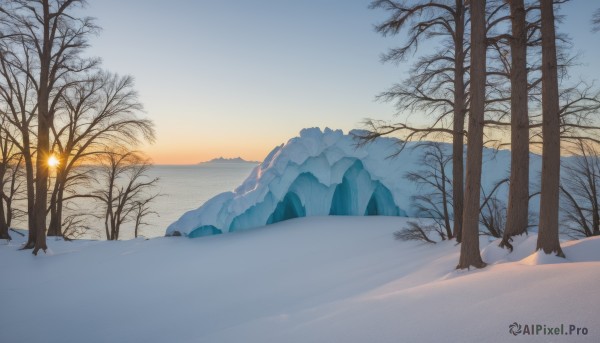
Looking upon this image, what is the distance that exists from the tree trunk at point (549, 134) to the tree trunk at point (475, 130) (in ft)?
3.20

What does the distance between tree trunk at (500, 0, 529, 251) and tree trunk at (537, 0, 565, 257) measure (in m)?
0.94

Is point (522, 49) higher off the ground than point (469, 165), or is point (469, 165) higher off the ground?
point (522, 49)

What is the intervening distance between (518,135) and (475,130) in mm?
1672

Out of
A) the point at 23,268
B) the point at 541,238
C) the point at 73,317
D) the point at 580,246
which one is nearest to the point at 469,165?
the point at 541,238

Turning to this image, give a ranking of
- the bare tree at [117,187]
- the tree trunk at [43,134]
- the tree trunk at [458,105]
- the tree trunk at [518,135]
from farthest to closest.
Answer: the bare tree at [117,187] → the tree trunk at [43,134] → the tree trunk at [458,105] → the tree trunk at [518,135]

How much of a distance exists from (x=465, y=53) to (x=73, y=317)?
11444 mm

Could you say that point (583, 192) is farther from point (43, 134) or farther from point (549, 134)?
point (43, 134)

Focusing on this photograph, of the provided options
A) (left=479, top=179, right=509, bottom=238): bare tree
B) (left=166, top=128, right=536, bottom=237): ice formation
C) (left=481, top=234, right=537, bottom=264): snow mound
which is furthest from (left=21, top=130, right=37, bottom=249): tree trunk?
(left=479, top=179, right=509, bottom=238): bare tree

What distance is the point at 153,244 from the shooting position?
12.0 m

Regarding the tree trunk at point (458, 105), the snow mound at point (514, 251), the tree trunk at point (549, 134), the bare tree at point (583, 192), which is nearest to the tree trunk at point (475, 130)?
the snow mound at point (514, 251)

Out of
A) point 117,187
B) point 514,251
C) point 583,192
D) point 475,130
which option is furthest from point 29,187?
point 583,192

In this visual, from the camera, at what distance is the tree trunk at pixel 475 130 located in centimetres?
564

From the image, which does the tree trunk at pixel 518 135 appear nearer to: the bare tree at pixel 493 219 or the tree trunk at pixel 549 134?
the bare tree at pixel 493 219

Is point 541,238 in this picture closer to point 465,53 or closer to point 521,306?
point 521,306
